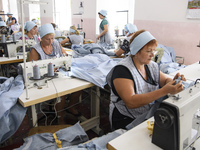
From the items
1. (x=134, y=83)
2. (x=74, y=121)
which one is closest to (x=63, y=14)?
(x=74, y=121)

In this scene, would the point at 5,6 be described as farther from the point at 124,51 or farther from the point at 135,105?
the point at 135,105

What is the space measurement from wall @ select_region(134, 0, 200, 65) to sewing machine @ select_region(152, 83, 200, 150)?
2901 millimetres

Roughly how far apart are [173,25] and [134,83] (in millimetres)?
2755

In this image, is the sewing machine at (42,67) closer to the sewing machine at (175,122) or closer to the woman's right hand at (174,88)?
the woman's right hand at (174,88)

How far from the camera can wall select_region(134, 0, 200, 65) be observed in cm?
359

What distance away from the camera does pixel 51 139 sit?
1429 millimetres

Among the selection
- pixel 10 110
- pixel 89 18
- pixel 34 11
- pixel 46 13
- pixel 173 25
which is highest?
pixel 34 11

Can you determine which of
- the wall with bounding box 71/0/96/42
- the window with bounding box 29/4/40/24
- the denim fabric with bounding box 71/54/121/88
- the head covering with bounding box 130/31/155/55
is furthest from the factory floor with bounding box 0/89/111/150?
the window with bounding box 29/4/40/24

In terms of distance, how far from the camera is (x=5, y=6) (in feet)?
38.6

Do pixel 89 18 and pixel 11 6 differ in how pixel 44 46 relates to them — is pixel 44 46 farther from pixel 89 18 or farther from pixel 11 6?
pixel 11 6

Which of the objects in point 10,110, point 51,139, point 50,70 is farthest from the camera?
point 50,70

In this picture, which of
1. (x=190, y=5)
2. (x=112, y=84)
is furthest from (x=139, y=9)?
(x=112, y=84)

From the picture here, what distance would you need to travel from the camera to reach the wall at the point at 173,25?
359cm

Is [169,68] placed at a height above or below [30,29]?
below
